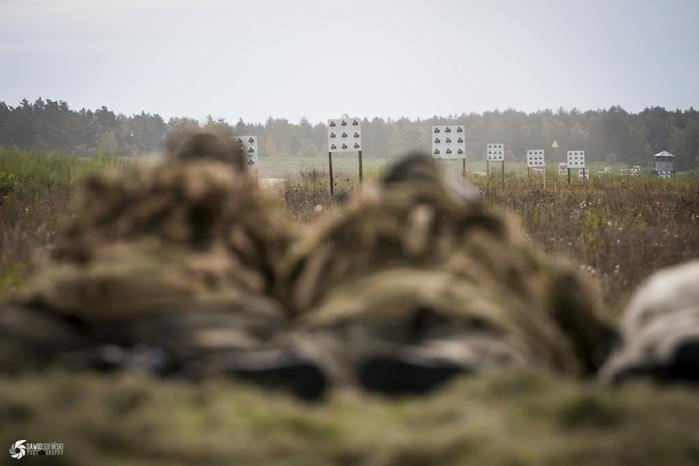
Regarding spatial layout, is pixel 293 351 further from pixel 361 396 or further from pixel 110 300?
pixel 110 300

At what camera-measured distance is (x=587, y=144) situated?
166625 mm

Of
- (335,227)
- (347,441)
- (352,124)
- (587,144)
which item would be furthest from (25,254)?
(587,144)

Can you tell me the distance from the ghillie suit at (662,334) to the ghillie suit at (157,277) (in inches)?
44.3

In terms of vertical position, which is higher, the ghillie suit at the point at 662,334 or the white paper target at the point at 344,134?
the white paper target at the point at 344,134

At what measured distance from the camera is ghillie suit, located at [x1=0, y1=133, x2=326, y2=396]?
2.76 meters

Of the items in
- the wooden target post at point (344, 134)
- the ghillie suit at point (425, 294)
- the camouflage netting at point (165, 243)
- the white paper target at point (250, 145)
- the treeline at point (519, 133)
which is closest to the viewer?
the ghillie suit at point (425, 294)

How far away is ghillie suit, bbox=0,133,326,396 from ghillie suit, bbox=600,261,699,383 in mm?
1125

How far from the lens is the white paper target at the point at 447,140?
3036 centimetres

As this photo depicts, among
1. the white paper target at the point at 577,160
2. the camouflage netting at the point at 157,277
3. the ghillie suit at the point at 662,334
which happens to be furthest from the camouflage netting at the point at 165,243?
the white paper target at the point at 577,160

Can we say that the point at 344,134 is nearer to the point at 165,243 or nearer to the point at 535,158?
the point at 165,243

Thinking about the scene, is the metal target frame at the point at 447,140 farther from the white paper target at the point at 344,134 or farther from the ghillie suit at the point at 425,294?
the ghillie suit at the point at 425,294
